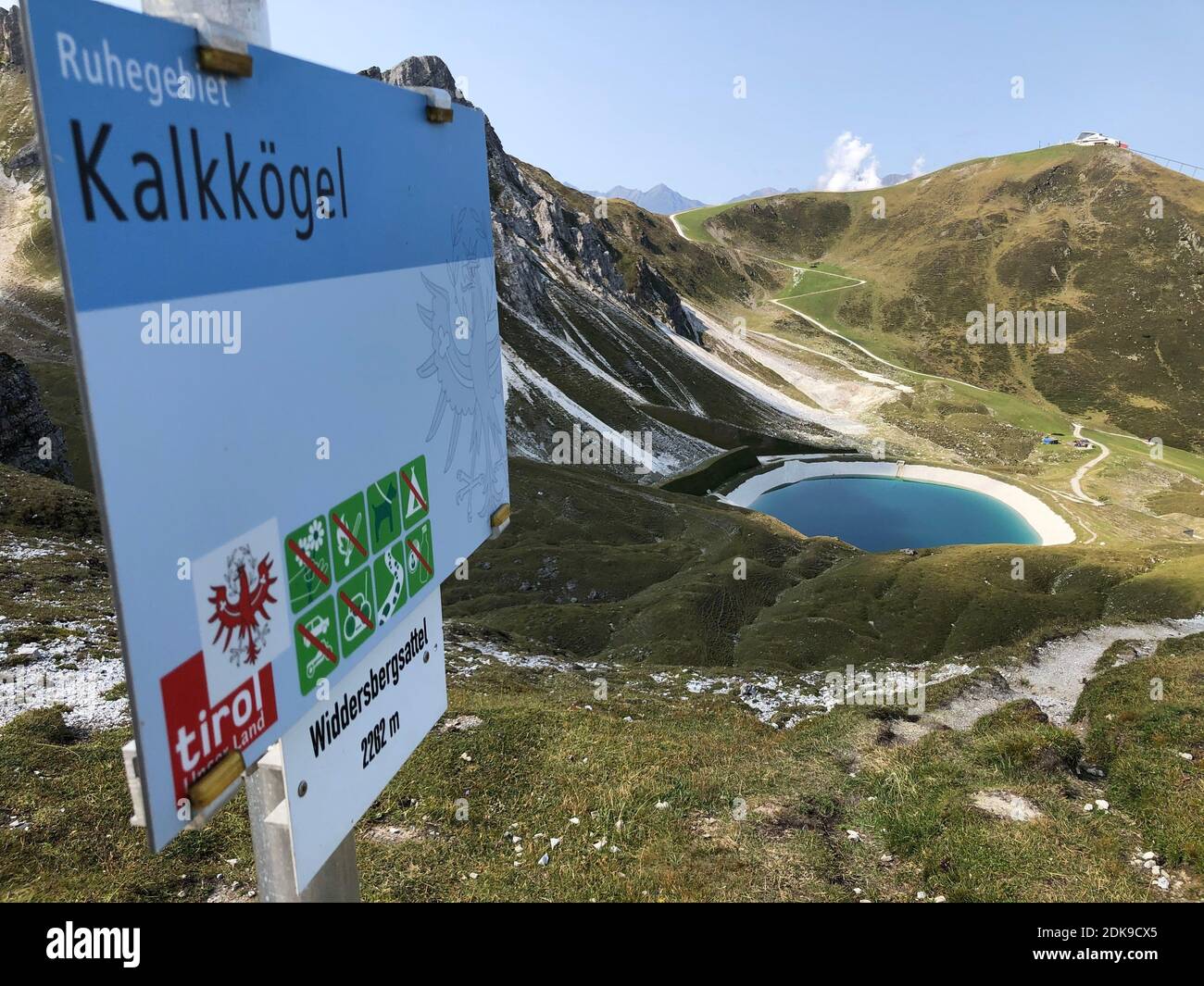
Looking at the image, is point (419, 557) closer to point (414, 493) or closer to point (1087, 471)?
point (414, 493)

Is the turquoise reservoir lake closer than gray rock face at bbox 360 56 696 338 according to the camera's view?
Yes

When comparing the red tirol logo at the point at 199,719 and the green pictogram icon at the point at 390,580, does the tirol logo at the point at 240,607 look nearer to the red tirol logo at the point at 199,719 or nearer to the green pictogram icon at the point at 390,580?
the red tirol logo at the point at 199,719

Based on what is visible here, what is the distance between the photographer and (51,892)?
10.8m

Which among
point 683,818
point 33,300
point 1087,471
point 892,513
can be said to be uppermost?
point 33,300

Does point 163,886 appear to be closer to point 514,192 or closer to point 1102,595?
point 1102,595

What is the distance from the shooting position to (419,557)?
7.47 m

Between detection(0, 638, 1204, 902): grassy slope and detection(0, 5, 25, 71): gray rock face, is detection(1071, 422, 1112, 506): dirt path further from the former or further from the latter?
detection(0, 5, 25, 71): gray rock face

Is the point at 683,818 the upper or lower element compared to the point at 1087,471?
upper

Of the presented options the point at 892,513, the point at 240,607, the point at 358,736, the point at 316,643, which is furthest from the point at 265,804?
the point at 892,513

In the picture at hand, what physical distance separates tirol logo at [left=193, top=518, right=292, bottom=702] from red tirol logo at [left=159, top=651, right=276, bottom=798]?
0.27 ft

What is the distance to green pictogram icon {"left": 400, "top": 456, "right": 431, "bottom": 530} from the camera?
23.2 feet

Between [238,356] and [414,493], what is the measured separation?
2911 mm

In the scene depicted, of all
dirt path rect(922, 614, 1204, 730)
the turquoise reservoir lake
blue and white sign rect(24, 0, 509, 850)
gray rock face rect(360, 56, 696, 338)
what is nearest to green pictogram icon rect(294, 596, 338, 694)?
blue and white sign rect(24, 0, 509, 850)

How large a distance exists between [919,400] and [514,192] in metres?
112
